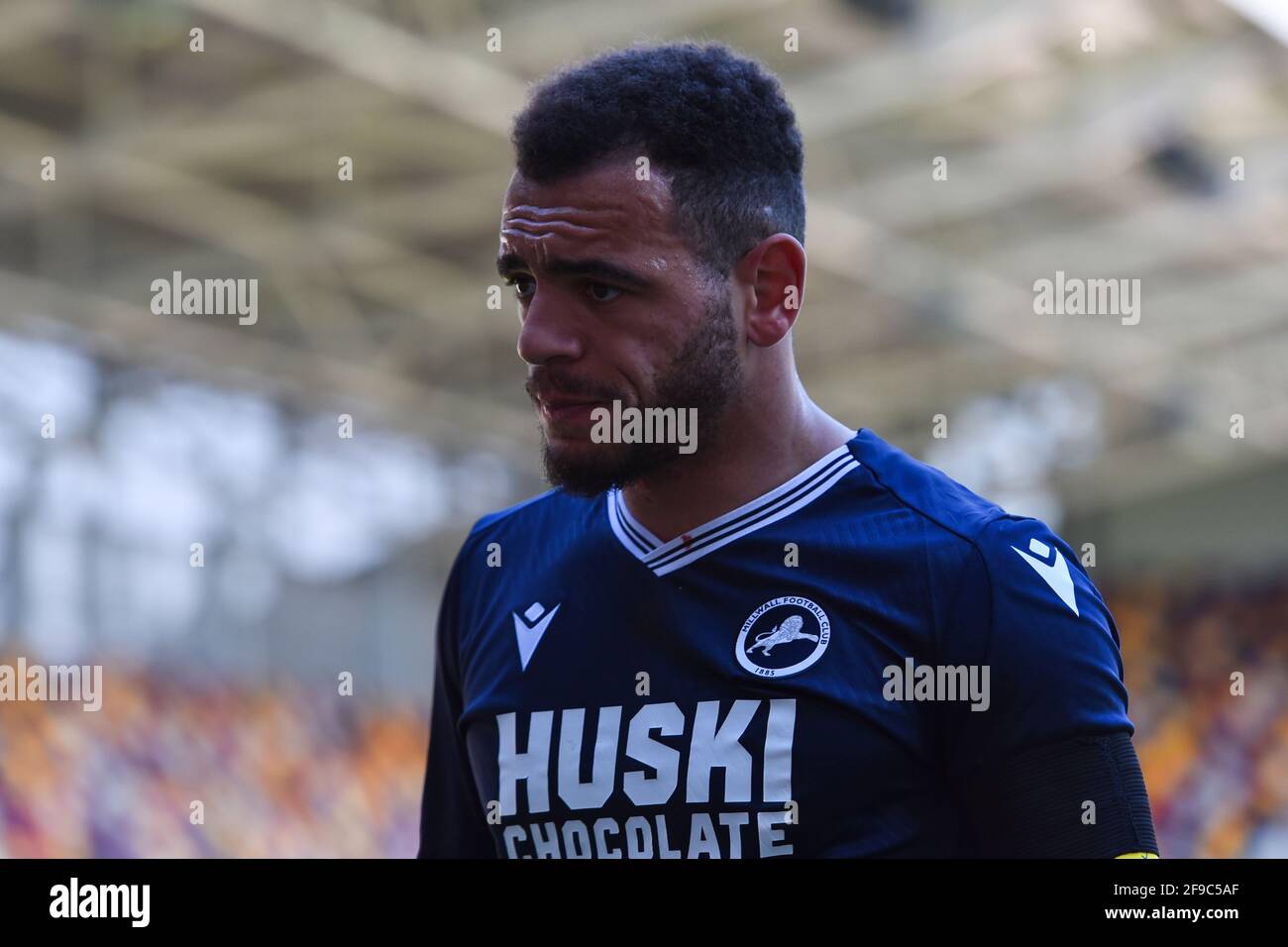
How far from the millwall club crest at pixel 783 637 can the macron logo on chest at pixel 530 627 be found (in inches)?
11.3

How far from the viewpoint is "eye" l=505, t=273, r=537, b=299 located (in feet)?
6.63

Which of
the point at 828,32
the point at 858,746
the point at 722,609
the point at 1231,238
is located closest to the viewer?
the point at 858,746

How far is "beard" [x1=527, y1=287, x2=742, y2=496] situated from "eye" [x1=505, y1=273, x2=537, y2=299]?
0.37ft

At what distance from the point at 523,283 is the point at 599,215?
0.50 feet

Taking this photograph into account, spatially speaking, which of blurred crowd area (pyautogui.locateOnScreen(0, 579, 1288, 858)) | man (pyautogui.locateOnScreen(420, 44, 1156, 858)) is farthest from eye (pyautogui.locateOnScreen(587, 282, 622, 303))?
A: blurred crowd area (pyautogui.locateOnScreen(0, 579, 1288, 858))

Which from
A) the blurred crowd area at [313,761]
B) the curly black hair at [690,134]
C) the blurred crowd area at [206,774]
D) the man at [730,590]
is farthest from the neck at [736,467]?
the blurred crowd area at [313,761]

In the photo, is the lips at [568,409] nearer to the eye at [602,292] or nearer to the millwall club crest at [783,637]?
the eye at [602,292]

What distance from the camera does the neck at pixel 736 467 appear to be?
82.8 inches

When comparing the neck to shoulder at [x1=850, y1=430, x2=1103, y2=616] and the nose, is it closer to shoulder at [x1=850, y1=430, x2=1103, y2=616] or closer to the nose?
shoulder at [x1=850, y1=430, x2=1103, y2=616]

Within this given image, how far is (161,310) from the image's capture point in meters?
A: 15.2
